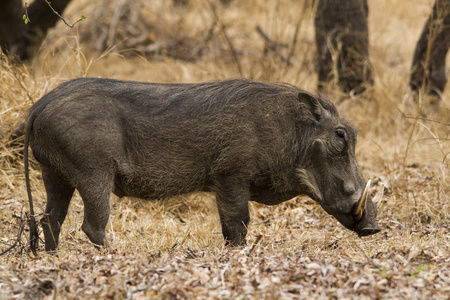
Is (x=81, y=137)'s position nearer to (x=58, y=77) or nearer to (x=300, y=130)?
(x=300, y=130)

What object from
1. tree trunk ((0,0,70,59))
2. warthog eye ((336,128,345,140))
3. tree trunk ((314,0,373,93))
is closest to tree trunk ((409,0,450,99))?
tree trunk ((314,0,373,93))

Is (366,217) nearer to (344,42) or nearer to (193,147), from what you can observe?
(193,147)

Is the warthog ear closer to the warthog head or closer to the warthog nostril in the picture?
the warthog head

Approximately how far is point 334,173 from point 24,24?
5652 millimetres

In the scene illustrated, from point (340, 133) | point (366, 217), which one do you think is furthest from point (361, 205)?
point (340, 133)

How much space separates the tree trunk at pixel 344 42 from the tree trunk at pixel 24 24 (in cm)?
333

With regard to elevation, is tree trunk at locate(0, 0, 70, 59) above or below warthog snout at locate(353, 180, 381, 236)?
above

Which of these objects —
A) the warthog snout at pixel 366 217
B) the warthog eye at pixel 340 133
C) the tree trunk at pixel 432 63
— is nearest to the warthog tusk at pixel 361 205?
the warthog snout at pixel 366 217

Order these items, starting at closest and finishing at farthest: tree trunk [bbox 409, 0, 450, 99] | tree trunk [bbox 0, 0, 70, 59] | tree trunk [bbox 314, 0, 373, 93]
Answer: tree trunk [bbox 409, 0, 450, 99] < tree trunk [bbox 314, 0, 373, 93] < tree trunk [bbox 0, 0, 70, 59]

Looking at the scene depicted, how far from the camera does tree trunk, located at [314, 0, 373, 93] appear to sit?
736 cm

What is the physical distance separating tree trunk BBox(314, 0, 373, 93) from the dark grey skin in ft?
11.0

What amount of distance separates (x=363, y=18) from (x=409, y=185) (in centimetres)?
285

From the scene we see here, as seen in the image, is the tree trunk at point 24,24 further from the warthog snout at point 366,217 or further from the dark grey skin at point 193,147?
the warthog snout at point 366,217

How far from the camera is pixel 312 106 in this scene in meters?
4.04
